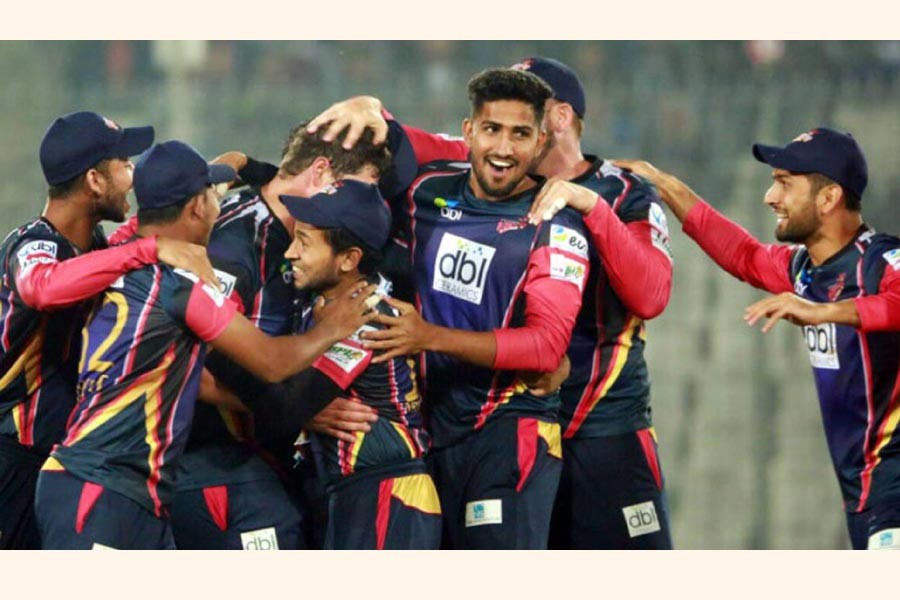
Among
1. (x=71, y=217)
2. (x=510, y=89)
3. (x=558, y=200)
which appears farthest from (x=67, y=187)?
(x=558, y=200)

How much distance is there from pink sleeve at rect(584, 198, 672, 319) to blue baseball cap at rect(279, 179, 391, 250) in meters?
0.62

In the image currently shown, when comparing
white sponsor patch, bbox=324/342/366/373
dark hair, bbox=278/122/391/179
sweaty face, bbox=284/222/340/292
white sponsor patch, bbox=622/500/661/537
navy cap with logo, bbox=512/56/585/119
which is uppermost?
navy cap with logo, bbox=512/56/585/119

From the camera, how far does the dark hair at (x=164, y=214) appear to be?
396cm

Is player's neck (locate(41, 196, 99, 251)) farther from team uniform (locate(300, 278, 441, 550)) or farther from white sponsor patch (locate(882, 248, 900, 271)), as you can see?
white sponsor patch (locate(882, 248, 900, 271))

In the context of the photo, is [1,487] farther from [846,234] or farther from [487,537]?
[846,234]

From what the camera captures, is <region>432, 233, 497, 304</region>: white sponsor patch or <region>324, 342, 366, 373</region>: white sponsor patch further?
<region>432, 233, 497, 304</region>: white sponsor patch

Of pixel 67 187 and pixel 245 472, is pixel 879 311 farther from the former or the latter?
pixel 67 187

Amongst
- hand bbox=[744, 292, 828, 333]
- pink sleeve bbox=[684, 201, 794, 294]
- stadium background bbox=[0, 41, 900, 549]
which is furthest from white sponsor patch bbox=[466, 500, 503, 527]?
stadium background bbox=[0, 41, 900, 549]

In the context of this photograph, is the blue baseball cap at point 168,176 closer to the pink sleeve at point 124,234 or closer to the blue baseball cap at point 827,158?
the pink sleeve at point 124,234

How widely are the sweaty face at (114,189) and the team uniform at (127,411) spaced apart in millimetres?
492

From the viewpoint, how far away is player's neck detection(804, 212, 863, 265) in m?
4.49

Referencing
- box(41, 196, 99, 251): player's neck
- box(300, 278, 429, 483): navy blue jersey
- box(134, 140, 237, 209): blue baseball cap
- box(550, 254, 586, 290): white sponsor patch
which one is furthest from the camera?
box(41, 196, 99, 251): player's neck

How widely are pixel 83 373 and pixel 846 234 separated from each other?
7.52 ft

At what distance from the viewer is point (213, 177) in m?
4.18
